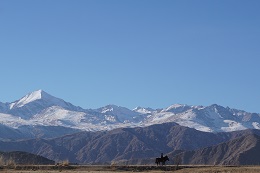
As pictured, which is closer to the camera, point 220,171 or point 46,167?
point 220,171

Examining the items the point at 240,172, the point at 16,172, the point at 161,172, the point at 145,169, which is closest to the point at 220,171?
the point at 240,172

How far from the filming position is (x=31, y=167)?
55.2 meters

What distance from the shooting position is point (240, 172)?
140 ft

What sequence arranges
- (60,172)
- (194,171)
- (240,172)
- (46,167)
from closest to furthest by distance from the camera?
(240,172)
(194,171)
(60,172)
(46,167)

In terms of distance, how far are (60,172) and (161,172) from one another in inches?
355

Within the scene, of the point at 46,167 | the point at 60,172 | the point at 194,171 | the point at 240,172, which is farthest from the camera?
the point at 46,167

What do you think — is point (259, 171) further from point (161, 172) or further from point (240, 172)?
point (161, 172)

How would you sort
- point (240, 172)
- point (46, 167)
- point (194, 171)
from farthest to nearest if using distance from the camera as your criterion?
point (46, 167) < point (194, 171) < point (240, 172)

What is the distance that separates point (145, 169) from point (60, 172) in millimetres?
10061

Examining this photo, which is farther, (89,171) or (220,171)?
(89,171)

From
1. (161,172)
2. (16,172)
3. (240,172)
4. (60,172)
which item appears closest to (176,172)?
(161,172)

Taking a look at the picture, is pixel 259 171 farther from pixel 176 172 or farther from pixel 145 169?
pixel 145 169

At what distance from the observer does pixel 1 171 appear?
50594mm

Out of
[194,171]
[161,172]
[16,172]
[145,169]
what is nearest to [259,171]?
[194,171]
